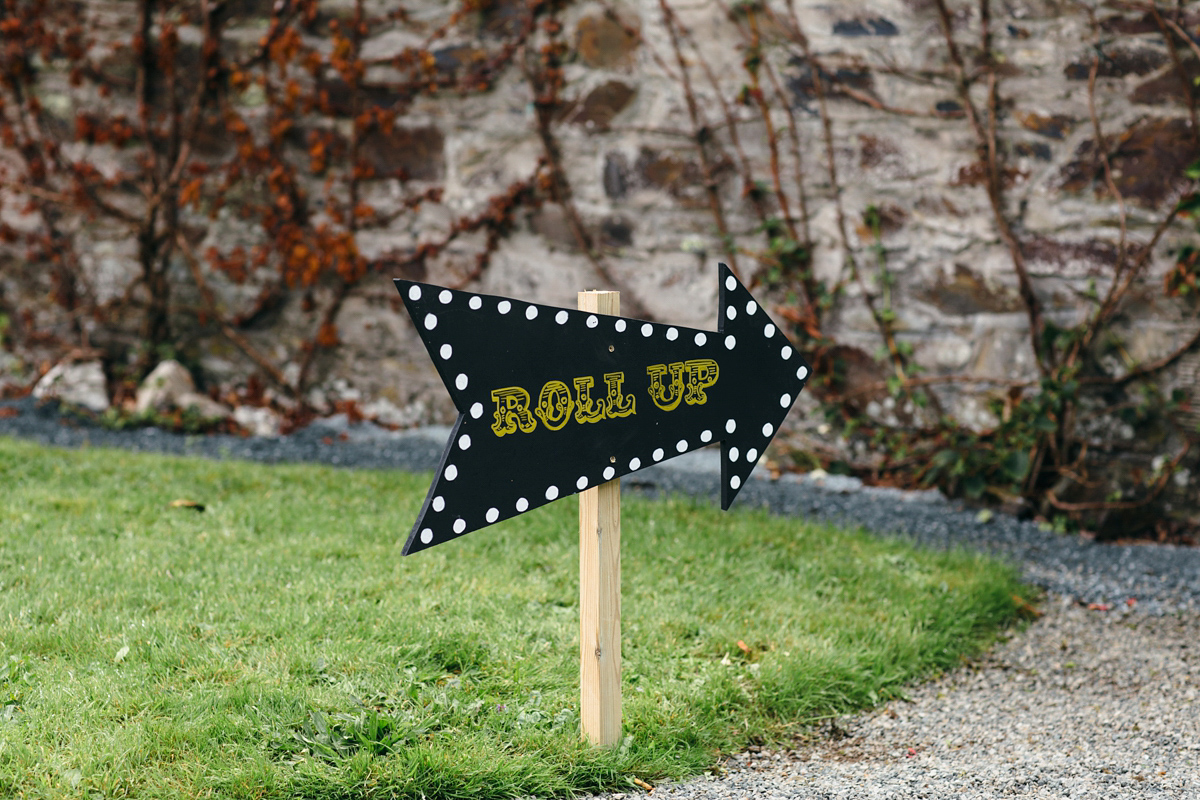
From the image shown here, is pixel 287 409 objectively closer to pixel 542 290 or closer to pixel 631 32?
pixel 542 290

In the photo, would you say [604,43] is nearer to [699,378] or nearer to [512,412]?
[699,378]

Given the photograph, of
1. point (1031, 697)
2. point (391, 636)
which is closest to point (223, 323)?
point (391, 636)

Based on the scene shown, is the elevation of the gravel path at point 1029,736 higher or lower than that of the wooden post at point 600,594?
lower

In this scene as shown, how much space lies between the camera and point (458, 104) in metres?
5.16

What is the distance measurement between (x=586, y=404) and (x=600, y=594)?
1.35ft

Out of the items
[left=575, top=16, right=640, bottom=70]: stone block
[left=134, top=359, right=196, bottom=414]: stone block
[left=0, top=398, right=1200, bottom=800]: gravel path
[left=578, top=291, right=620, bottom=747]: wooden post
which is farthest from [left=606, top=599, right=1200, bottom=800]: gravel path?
[left=134, top=359, right=196, bottom=414]: stone block

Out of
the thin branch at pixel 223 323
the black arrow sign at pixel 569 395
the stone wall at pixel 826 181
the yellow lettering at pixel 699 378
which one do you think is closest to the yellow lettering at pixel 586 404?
the black arrow sign at pixel 569 395

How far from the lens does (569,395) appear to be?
6.62ft

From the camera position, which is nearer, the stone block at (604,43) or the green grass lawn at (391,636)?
the green grass lawn at (391,636)

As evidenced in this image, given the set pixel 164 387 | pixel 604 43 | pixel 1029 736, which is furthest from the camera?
pixel 164 387

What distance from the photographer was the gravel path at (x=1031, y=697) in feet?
7.29

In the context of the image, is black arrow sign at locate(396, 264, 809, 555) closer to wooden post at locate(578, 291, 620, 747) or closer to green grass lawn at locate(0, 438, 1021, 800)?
wooden post at locate(578, 291, 620, 747)

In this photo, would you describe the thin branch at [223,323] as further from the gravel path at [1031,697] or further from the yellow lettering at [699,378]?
the yellow lettering at [699,378]

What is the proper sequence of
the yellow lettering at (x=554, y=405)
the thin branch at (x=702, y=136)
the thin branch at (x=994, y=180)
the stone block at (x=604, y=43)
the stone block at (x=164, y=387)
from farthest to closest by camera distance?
the stone block at (x=164, y=387) < the stone block at (x=604, y=43) < the thin branch at (x=702, y=136) < the thin branch at (x=994, y=180) < the yellow lettering at (x=554, y=405)
